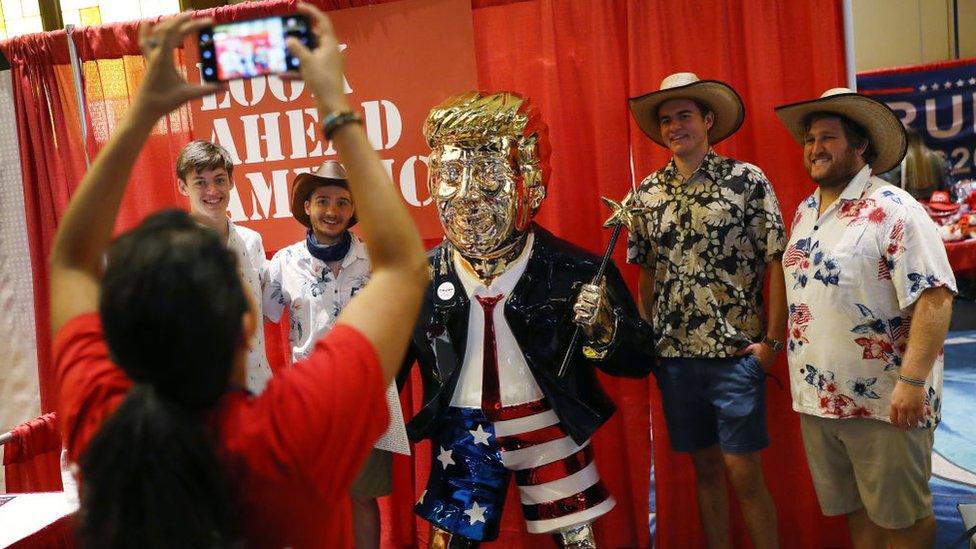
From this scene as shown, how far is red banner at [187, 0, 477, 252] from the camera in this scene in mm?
3441

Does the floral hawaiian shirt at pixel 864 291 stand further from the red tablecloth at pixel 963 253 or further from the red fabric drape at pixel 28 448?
the red tablecloth at pixel 963 253

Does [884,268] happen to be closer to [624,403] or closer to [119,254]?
[624,403]

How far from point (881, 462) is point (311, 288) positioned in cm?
207

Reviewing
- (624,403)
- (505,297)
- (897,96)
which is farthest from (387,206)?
(897,96)

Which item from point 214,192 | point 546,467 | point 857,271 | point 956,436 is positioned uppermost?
point 214,192

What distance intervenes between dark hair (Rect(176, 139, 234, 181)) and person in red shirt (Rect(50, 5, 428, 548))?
Result: 2.09 metres

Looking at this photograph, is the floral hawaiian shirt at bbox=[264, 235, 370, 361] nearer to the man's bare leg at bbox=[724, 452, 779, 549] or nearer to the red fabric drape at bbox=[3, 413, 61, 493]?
the red fabric drape at bbox=[3, 413, 61, 493]

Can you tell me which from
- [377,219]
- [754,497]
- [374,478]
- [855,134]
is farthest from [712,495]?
[377,219]

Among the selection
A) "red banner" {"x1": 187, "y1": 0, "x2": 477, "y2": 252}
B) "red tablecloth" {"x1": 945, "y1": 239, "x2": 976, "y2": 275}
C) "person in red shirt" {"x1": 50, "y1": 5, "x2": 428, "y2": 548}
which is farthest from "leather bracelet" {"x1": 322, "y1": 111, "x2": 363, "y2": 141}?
"red tablecloth" {"x1": 945, "y1": 239, "x2": 976, "y2": 275}

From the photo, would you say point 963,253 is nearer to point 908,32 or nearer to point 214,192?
point 908,32

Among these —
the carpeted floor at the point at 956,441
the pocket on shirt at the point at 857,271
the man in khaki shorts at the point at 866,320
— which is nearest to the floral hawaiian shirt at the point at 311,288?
the man in khaki shorts at the point at 866,320

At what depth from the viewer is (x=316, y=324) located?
3172 mm

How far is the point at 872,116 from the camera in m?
2.74

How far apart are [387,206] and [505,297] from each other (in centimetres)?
165
